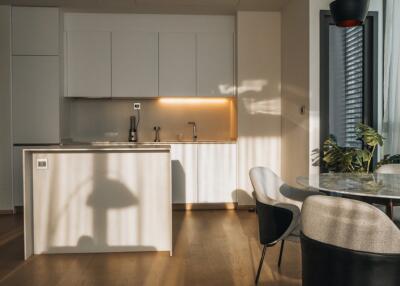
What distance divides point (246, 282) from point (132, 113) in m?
3.76

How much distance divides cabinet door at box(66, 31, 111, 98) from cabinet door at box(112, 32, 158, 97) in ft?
0.37

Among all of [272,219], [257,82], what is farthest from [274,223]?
[257,82]

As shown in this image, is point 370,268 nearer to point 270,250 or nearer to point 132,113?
point 270,250

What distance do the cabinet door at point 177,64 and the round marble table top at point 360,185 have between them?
3.41m

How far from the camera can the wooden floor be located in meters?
2.85

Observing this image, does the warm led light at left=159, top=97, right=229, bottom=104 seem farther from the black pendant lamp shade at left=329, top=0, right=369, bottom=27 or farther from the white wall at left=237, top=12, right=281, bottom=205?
the black pendant lamp shade at left=329, top=0, right=369, bottom=27

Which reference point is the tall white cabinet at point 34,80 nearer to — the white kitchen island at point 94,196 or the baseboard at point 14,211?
the baseboard at point 14,211

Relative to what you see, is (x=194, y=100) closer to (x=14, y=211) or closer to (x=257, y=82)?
(x=257, y=82)

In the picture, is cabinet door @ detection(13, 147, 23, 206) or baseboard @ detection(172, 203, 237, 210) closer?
cabinet door @ detection(13, 147, 23, 206)

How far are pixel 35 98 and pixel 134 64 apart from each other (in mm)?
1418

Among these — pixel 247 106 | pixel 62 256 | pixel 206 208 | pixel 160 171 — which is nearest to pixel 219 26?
pixel 247 106

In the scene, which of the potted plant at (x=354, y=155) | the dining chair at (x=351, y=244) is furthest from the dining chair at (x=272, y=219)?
the potted plant at (x=354, y=155)

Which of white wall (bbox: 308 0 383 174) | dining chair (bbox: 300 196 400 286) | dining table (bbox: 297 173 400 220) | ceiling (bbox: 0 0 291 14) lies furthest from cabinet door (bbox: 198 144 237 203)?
dining chair (bbox: 300 196 400 286)

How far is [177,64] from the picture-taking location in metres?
5.63
